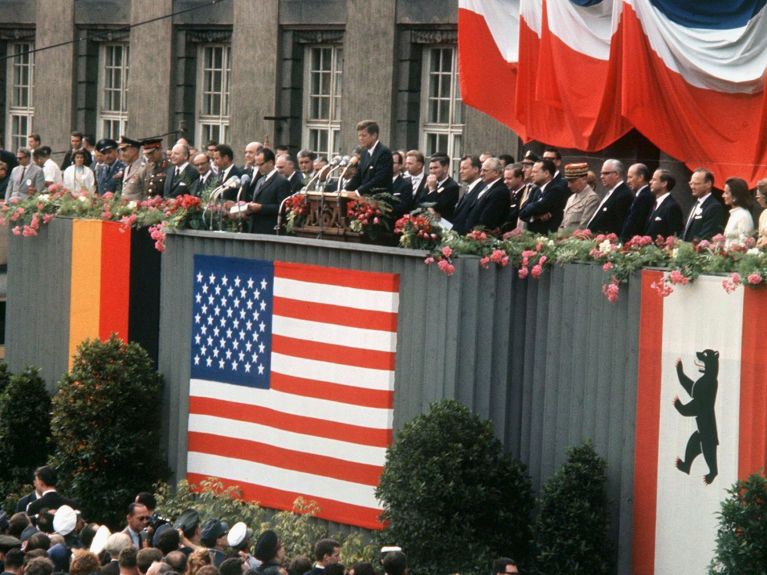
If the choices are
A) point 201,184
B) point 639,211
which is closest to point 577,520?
point 639,211

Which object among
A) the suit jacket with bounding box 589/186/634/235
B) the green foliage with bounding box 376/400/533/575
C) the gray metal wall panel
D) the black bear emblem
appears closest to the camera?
the black bear emblem

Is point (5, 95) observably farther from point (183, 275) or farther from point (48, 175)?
point (183, 275)

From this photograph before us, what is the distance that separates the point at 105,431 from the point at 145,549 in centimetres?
555

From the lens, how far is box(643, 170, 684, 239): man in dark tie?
1655cm

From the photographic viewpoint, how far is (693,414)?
1456 cm

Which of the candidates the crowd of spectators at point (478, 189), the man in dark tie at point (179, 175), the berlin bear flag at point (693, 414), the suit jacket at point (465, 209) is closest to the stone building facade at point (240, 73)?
the crowd of spectators at point (478, 189)

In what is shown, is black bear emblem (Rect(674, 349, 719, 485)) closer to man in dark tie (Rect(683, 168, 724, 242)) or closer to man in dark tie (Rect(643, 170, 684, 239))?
man in dark tie (Rect(683, 168, 724, 242))

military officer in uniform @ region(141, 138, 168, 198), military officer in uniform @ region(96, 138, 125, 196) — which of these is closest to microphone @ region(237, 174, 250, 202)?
military officer in uniform @ region(141, 138, 168, 198)

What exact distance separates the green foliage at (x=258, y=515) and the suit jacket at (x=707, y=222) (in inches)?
158

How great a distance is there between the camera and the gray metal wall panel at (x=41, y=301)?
20625mm

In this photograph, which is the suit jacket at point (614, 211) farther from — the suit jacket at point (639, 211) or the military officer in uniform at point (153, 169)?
the military officer in uniform at point (153, 169)

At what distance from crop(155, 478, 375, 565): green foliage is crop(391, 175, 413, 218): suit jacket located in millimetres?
3215

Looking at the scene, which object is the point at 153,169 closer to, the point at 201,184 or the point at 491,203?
the point at 201,184

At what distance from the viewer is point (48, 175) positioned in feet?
89.9
